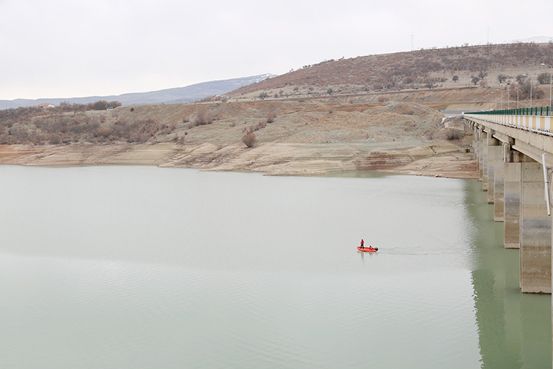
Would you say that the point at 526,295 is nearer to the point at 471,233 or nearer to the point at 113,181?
the point at 471,233

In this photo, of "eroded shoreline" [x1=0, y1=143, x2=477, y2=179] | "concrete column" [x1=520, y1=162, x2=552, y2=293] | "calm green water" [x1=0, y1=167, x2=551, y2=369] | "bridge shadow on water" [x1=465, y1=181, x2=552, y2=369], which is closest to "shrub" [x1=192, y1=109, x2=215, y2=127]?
"eroded shoreline" [x1=0, y1=143, x2=477, y2=179]

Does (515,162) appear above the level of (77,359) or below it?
above

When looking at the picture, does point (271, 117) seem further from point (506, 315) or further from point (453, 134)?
point (506, 315)

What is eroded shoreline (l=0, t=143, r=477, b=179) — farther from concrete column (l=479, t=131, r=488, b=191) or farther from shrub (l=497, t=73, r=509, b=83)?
shrub (l=497, t=73, r=509, b=83)

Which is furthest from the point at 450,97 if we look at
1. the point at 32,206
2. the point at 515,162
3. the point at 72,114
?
the point at 515,162

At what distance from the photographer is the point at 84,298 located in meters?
26.4

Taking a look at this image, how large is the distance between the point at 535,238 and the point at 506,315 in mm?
2771

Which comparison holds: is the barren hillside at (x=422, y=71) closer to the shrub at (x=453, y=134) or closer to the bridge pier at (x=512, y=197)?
the shrub at (x=453, y=134)

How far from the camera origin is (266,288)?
27172 mm

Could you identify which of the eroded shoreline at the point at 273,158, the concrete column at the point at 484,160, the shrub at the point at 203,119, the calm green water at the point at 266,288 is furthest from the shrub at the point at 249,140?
the calm green water at the point at 266,288

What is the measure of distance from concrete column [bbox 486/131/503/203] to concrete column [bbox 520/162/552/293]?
16.9m

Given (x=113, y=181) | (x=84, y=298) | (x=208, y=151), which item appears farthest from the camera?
(x=208, y=151)

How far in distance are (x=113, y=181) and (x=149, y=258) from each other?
39149 mm

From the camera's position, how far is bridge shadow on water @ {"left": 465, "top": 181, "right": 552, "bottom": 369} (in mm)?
19922
